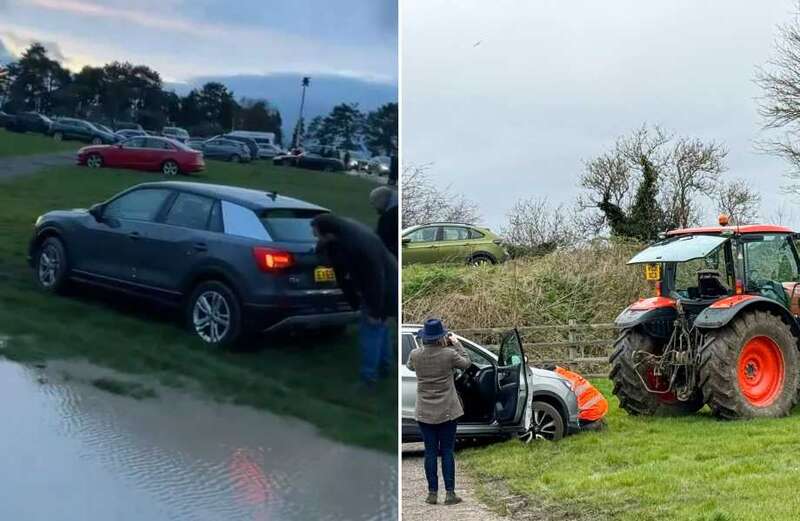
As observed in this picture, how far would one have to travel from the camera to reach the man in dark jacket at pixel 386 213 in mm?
2959

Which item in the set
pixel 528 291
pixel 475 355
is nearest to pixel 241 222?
pixel 475 355

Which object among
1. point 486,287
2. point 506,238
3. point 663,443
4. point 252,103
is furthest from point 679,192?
point 252,103

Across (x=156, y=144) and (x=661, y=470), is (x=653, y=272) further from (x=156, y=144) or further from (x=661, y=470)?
(x=156, y=144)

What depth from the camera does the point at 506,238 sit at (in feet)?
81.5

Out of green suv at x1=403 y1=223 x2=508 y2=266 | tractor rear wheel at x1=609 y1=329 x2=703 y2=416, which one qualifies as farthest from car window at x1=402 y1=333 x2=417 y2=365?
green suv at x1=403 y1=223 x2=508 y2=266

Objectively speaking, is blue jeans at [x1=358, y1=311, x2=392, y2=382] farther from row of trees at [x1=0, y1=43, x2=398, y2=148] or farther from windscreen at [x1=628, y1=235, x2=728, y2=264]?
windscreen at [x1=628, y1=235, x2=728, y2=264]

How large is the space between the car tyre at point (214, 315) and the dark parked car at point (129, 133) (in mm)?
477

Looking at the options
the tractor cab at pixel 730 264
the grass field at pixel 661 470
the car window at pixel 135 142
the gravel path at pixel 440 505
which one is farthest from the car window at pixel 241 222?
the tractor cab at pixel 730 264

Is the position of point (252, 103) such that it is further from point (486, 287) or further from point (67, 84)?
point (486, 287)

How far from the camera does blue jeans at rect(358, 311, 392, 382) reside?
2.90m

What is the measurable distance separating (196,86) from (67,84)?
14.2 inches

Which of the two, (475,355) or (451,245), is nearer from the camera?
(475,355)

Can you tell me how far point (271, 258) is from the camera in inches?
108

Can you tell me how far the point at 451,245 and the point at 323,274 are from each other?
18.6 meters
